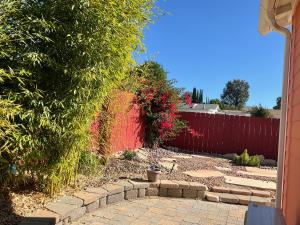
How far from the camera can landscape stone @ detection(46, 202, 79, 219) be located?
11.1ft

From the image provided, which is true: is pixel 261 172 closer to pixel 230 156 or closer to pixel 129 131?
pixel 230 156

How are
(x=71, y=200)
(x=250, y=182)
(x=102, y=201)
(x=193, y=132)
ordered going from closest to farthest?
(x=71, y=200)
(x=102, y=201)
(x=250, y=182)
(x=193, y=132)

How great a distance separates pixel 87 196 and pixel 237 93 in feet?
150

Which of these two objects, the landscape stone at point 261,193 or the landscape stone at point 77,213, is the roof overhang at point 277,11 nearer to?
A: the landscape stone at point 261,193

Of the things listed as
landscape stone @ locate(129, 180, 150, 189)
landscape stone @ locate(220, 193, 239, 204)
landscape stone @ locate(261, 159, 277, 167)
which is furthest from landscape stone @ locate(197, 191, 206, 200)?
landscape stone @ locate(261, 159, 277, 167)

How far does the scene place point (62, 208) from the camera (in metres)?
3.48

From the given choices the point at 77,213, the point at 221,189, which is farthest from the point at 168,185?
the point at 77,213

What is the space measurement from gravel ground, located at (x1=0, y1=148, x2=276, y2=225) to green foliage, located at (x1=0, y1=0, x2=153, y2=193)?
0.65ft

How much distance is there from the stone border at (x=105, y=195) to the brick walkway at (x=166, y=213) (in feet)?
0.30

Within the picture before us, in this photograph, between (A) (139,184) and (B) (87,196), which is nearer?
(B) (87,196)

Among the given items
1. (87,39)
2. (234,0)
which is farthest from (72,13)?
(234,0)

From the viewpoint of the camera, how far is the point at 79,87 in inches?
143

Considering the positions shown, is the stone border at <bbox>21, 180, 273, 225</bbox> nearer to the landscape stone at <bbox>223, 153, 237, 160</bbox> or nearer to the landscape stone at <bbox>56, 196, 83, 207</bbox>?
the landscape stone at <bbox>56, 196, 83, 207</bbox>

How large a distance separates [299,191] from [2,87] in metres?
2.62
